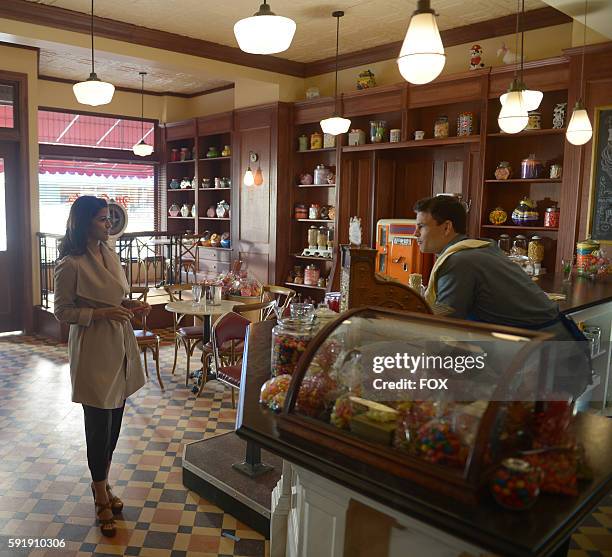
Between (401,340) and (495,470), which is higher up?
(401,340)

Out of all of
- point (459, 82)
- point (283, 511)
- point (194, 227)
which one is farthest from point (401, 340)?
point (194, 227)

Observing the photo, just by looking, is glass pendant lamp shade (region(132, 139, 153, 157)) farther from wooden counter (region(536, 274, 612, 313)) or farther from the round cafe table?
wooden counter (region(536, 274, 612, 313))

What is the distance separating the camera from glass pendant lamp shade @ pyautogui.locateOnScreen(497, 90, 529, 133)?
4.02 meters

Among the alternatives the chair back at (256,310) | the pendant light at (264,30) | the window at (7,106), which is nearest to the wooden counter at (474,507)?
the pendant light at (264,30)

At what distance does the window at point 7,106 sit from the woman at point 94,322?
5039mm

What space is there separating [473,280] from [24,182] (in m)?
6.29

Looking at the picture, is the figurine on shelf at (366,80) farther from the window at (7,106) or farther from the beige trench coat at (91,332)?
the beige trench coat at (91,332)

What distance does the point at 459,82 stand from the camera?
5828 mm

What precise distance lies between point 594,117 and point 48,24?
17.0ft

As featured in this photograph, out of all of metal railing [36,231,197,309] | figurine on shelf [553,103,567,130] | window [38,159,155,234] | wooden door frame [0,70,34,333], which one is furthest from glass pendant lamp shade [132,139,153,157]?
figurine on shelf [553,103,567,130]

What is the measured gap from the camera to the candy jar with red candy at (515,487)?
1.24 m

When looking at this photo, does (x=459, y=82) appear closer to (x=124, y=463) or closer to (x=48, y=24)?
(x=48, y=24)

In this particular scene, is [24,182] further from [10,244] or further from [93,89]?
[93,89]

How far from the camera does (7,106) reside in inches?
271
